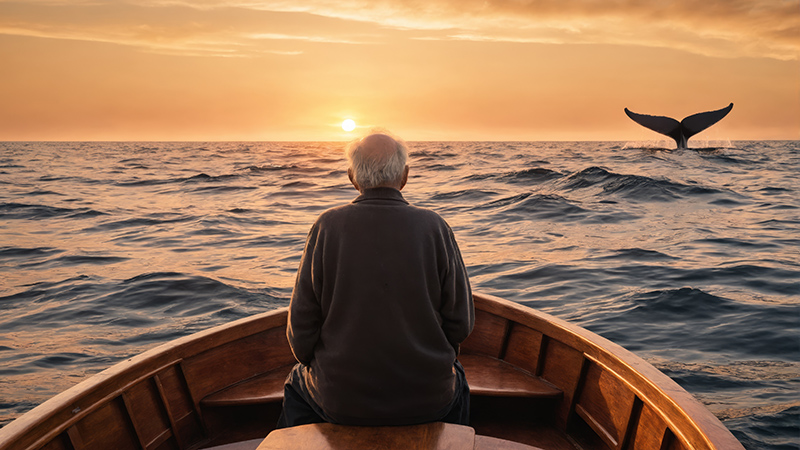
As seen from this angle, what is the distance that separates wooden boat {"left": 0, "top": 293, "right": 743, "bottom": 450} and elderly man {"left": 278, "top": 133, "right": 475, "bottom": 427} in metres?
0.64

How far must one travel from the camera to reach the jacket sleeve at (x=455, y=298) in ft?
7.33

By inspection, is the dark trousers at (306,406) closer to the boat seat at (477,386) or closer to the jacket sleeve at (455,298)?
the jacket sleeve at (455,298)

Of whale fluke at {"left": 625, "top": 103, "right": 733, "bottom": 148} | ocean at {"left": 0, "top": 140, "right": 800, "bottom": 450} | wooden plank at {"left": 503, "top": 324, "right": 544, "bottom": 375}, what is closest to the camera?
wooden plank at {"left": 503, "top": 324, "right": 544, "bottom": 375}

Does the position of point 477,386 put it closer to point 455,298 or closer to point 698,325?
point 455,298

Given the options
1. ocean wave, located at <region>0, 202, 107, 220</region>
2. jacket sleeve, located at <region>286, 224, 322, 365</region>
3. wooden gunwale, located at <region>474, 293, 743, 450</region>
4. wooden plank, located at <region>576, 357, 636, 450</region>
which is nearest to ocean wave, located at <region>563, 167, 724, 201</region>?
wooden gunwale, located at <region>474, 293, 743, 450</region>

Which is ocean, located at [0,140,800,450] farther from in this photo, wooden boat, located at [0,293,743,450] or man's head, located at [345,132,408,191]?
man's head, located at [345,132,408,191]

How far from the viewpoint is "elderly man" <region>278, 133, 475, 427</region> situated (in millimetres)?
2105

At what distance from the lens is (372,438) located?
2.14 meters

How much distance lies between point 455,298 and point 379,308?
1.16 ft

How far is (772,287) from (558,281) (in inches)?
131

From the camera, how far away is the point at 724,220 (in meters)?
15.5

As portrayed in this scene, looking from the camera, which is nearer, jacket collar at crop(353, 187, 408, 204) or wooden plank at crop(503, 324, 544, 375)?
jacket collar at crop(353, 187, 408, 204)

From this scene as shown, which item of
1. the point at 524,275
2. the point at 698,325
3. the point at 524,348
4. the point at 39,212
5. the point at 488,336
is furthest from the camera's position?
the point at 39,212

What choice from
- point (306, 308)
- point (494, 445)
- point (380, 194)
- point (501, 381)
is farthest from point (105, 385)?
point (501, 381)
